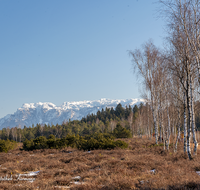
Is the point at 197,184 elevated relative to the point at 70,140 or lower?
elevated

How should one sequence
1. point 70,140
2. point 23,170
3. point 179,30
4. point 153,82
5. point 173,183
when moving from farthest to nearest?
1. point 70,140
2. point 153,82
3. point 179,30
4. point 23,170
5. point 173,183

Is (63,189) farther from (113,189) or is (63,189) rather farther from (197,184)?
(197,184)

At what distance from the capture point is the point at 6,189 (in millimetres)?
5707

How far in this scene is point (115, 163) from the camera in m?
9.19

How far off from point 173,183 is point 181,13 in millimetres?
8709

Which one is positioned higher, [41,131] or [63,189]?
[63,189]

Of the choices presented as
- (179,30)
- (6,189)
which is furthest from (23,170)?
(179,30)

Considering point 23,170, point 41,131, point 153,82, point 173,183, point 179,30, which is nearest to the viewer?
point 173,183

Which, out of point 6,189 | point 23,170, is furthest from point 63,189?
point 23,170

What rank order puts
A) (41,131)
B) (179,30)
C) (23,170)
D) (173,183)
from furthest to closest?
(41,131), (179,30), (23,170), (173,183)

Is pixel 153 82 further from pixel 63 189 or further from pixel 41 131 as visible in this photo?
pixel 41 131

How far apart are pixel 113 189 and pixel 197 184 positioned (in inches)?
96.0

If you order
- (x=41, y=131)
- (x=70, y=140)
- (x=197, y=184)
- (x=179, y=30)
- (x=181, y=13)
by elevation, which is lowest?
(x=41, y=131)

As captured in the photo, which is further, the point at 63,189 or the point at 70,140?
the point at 70,140
